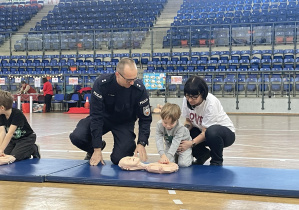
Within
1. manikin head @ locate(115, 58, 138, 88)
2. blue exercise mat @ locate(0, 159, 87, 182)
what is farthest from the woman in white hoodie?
blue exercise mat @ locate(0, 159, 87, 182)

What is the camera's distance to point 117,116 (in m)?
4.19

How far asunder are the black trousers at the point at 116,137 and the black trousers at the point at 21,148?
50 centimetres

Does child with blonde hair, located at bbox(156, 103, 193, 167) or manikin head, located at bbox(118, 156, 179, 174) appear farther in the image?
child with blonde hair, located at bbox(156, 103, 193, 167)

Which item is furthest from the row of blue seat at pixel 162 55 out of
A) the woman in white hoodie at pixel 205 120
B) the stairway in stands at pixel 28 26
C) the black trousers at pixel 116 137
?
the black trousers at pixel 116 137

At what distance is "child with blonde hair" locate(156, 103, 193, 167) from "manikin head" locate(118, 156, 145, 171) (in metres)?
0.22

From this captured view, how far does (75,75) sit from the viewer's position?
17172 mm

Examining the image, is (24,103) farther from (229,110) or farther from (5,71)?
(229,110)

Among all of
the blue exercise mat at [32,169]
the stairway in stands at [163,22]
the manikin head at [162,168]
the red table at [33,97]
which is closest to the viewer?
the blue exercise mat at [32,169]

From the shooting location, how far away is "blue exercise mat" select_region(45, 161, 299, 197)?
299cm

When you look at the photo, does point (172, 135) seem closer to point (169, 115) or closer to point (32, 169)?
point (169, 115)

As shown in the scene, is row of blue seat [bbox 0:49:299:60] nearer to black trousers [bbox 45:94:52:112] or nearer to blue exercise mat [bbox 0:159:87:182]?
black trousers [bbox 45:94:52:112]

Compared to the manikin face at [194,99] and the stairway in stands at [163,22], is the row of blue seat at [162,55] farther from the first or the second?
the manikin face at [194,99]

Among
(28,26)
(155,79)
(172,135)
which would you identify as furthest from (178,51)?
(172,135)

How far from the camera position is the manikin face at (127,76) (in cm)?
357
